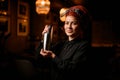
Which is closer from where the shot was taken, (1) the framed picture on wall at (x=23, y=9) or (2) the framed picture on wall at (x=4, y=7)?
(2) the framed picture on wall at (x=4, y=7)

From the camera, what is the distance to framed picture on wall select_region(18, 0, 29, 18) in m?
9.10

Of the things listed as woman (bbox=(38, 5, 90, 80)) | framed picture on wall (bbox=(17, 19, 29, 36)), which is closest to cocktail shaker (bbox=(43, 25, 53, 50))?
woman (bbox=(38, 5, 90, 80))

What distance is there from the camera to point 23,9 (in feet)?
31.0

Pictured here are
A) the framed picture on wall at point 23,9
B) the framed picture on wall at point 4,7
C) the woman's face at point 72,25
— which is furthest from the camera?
the framed picture on wall at point 23,9

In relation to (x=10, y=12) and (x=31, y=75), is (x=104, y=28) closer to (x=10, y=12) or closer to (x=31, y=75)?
(x=10, y=12)

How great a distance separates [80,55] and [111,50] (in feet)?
30.3

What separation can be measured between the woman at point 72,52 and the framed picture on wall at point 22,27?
6.63 metres

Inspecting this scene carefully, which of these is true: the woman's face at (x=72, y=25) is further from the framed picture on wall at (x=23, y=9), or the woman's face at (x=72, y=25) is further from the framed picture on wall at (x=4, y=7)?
the framed picture on wall at (x=23, y=9)

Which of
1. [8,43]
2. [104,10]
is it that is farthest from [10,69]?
[104,10]

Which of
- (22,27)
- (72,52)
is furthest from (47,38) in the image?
(22,27)

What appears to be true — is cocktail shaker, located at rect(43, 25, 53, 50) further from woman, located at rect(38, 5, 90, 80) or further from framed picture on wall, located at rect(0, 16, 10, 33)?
framed picture on wall, located at rect(0, 16, 10, 33)

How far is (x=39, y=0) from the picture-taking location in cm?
817

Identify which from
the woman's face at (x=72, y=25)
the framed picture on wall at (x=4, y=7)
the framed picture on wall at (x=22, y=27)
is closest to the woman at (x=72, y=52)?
the woman's face at (x=72, y=25)

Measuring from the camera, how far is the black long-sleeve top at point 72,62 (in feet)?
7.67
